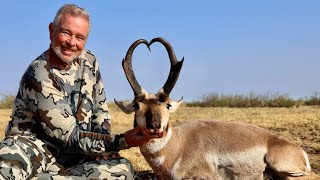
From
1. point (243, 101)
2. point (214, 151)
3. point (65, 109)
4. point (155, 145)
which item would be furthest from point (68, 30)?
point (243, 101)

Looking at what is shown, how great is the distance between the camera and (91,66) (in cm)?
728

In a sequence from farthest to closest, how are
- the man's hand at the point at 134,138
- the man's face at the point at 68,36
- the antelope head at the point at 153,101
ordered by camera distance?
the antelope head at the point at 153,101, the man's face at the point at 68,36, the man's hand at the point at 134,138

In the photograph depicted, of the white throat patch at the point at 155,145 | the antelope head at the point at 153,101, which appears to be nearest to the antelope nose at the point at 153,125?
the antelope head at the point at 153,101

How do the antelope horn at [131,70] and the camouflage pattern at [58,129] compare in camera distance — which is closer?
the camouflage pattern at [58,129]

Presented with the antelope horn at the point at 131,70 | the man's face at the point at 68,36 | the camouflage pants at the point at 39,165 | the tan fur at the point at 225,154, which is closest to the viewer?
the camouflage pants at the point at 39,165

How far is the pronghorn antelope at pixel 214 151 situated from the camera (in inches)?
306

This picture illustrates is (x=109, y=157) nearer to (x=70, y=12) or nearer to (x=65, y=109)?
(x=65, y=109)

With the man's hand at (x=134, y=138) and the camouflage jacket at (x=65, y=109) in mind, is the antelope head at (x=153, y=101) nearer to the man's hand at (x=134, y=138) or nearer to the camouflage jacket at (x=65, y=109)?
the man's hand at (x=134, y=138)

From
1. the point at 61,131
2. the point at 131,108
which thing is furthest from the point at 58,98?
the point at 131,108

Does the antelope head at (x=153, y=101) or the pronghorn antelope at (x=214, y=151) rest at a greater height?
the antelope head at (x=153, y=101)

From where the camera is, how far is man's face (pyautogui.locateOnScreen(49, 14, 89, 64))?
654 cm

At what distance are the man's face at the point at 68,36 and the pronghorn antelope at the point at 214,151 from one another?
3.86 feet

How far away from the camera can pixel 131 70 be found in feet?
25.4

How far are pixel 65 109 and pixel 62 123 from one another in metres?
0.19
